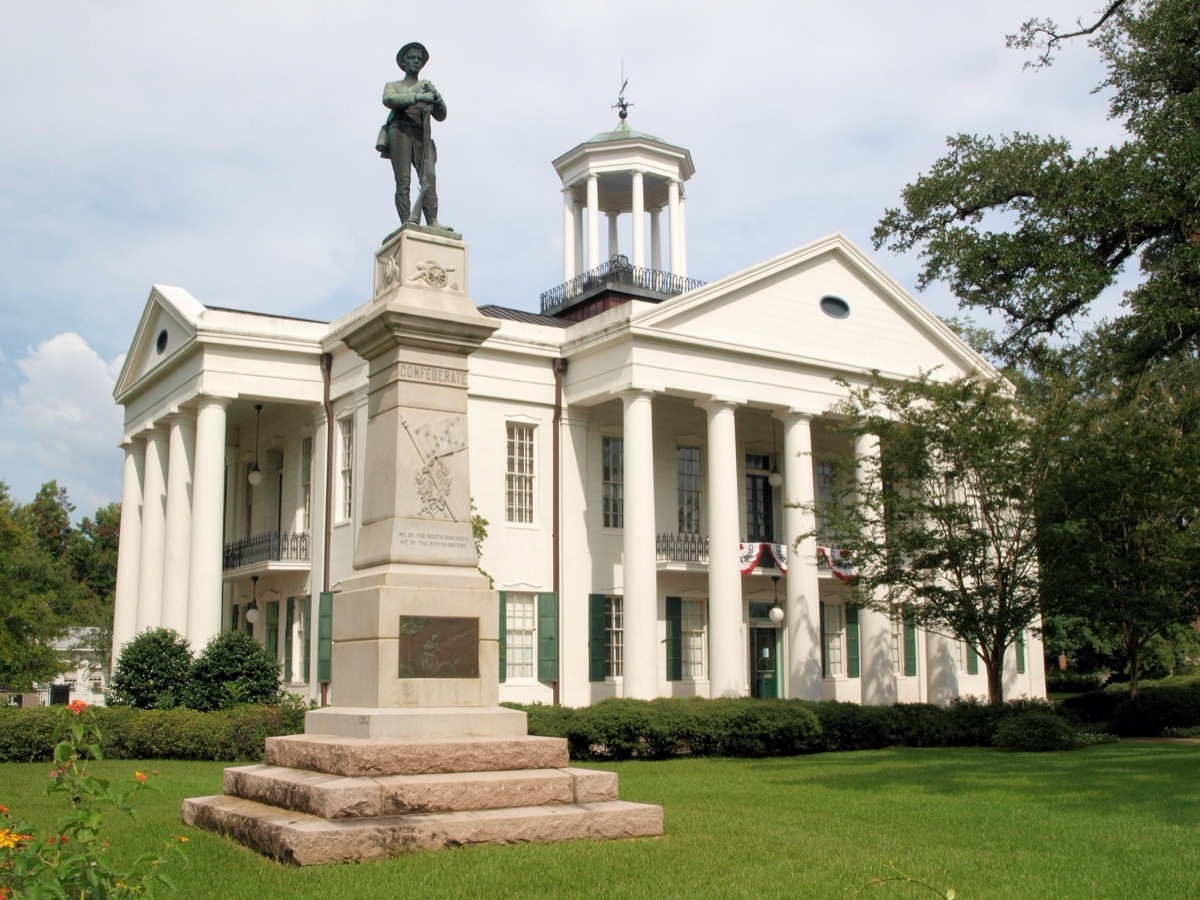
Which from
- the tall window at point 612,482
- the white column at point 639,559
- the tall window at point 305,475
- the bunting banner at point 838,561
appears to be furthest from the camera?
the tall window at point 305,475

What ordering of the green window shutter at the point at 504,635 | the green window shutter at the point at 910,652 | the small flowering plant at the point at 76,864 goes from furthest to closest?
1. the green window shutter at the point at 910,652
2. the green window shutter at the point at 504,635
3. the small flowering plant at the point at 76,864

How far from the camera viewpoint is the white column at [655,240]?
116 ft

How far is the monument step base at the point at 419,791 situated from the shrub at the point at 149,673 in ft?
49.5

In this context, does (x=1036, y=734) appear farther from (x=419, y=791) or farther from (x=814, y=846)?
(x=419, y=791)

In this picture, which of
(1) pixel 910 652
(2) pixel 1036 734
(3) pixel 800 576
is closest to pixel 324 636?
(3) pixel 800 576

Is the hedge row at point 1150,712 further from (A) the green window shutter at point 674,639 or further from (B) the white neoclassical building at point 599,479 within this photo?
(A) the green window shutter at point 674,639

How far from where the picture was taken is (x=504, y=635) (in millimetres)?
26766

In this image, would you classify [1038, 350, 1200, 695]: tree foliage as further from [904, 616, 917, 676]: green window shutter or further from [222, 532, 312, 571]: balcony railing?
[222, 532, 312, 571]: balcony railing

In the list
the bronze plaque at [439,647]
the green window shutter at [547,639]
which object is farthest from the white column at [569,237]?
the bronze plaque at [439,647]

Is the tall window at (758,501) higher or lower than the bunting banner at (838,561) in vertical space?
higher

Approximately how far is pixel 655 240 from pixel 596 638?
523 inches

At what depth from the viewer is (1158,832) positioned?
1120cm

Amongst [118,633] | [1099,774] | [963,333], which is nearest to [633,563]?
[1099,774]

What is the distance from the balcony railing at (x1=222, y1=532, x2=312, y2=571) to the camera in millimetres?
29078
